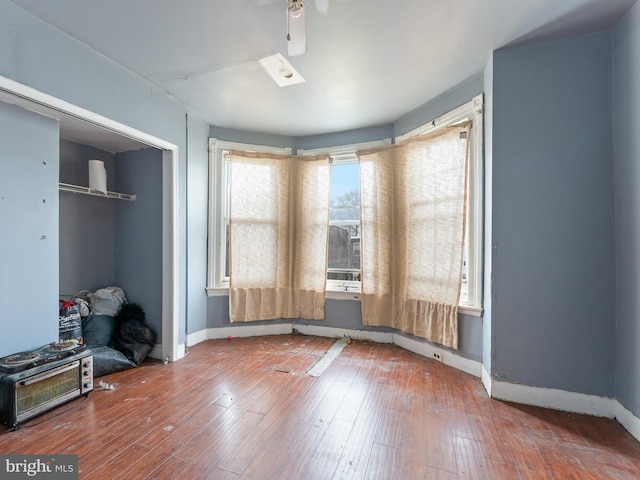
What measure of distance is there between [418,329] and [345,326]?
37.4 inches

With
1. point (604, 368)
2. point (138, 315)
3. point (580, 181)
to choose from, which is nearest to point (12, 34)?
point (138, 315)

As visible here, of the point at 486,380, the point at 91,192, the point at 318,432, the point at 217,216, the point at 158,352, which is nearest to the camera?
the point at 318,432

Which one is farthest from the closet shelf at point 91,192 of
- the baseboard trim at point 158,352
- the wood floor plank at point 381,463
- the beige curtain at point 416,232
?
the wood floor plank at point 381,463

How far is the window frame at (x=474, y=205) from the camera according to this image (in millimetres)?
2535

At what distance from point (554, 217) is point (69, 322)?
13.7ft

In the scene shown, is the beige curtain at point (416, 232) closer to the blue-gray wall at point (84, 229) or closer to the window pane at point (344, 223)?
the window pane at point (344, 223)

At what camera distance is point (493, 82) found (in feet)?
7.53

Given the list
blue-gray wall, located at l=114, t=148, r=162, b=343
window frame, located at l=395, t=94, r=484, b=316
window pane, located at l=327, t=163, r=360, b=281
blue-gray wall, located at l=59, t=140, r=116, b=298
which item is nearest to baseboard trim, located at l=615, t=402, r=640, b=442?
window frame, located at l=395, t=94, r=484, b=316

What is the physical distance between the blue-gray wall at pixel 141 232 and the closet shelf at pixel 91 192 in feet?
0.33

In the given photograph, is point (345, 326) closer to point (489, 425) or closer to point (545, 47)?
point (489, 425)

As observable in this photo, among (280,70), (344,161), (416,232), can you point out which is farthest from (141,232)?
(416,232)

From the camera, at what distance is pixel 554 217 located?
2.13 metres

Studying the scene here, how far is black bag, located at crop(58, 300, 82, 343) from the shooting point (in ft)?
8.50

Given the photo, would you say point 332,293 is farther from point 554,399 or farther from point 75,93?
point 75,93
